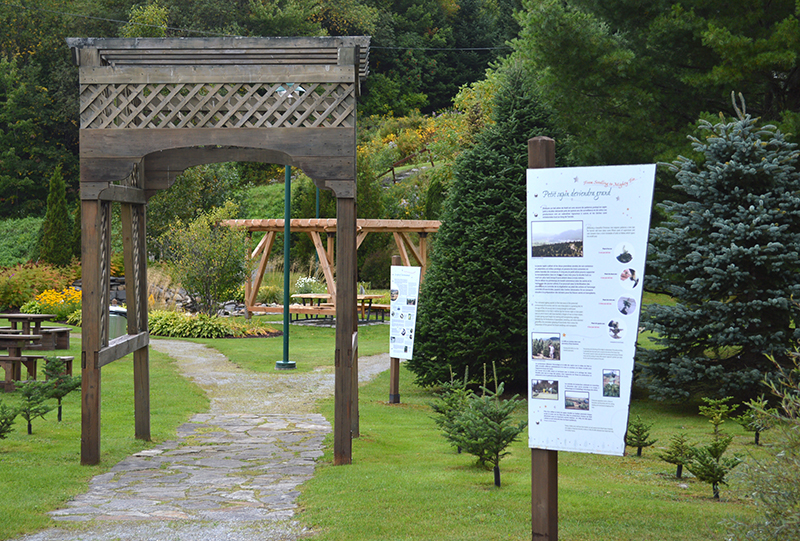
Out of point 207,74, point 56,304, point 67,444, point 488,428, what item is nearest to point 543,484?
point 488,428

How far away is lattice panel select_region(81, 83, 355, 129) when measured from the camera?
20.7 feet

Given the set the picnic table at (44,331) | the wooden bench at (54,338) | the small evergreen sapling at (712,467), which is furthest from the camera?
the wooden bench at (54,338)

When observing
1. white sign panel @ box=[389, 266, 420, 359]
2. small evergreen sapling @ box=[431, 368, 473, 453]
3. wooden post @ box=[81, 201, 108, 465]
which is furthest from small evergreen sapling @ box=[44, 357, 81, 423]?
white sign panel @ box=[389, 266, 420, 359]

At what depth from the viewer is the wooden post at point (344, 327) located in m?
6.37

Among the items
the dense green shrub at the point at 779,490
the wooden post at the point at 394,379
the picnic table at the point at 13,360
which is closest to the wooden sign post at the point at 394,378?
the wooden post at the point at 394,379

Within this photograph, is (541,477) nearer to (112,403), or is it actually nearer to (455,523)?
(455,523)

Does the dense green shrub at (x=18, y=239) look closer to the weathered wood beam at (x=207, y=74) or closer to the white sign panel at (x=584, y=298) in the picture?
the weathered wood beam at (x=207, y=74)

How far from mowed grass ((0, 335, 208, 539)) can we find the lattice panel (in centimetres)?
286

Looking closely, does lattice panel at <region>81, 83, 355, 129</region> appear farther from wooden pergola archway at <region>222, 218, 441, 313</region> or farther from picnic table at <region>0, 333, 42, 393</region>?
wooden pergola archway at <region>222, 218, 441, 313</region>

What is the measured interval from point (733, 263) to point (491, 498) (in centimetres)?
520

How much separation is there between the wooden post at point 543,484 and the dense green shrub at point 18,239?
86.5 ft

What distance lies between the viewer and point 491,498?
16.4ft

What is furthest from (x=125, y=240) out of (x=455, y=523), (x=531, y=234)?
(x=531, y=234)

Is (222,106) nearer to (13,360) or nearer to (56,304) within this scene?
(13,360)
